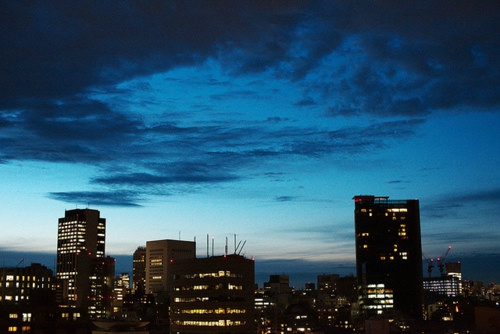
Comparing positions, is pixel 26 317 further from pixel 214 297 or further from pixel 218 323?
pixel 218 323

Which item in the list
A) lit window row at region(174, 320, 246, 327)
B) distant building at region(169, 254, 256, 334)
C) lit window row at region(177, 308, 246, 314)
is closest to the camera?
lit window row at region(174, 320, 246, 327)

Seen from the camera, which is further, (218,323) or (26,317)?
(26,317)

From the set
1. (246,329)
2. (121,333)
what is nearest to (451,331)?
(246,329)

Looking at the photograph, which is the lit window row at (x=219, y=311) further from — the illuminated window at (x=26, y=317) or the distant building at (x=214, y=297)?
the illuminated window at (x=26, y=317)

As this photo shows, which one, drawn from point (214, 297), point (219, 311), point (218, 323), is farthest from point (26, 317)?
point (219, 311)

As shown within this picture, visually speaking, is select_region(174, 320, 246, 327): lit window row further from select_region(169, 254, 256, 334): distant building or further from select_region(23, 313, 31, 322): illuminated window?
select_region(23, 313, 31, 322): illuminated window

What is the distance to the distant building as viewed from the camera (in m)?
176

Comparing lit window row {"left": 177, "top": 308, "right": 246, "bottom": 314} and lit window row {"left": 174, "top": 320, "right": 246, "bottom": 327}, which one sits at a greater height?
lit window row {"left": 177, "top": 308, "right": 246, "bottom": 314}

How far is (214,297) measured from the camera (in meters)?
178

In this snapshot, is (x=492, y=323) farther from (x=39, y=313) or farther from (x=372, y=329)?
(x=39, y=313)

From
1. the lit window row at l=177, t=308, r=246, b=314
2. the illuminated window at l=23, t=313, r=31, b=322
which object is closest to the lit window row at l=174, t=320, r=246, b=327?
the lit window row at l=177, t=308, r=246, b=314

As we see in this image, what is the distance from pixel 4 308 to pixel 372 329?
102 meters

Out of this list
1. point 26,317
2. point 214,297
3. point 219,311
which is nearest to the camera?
point 219,311

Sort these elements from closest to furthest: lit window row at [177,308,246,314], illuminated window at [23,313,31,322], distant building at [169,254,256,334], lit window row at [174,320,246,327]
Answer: lit window row at [174,320,246,327], distant building at [169,254,256,334], lit window row at [177,308,246,314], illuminated window at [23,313,31,322]
